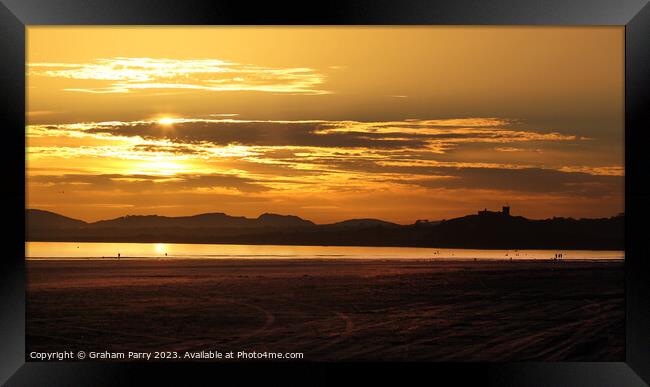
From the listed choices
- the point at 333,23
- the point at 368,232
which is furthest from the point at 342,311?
the point at 333,23

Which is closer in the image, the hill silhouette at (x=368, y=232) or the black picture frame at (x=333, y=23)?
the black picture frame at (x=333, y=23)

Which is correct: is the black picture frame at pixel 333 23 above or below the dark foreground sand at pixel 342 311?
above

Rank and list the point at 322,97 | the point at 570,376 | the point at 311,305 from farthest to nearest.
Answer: the point at 311,305
the point at 322,97
the point at 570,376

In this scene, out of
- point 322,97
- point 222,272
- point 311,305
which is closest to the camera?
point 322,97

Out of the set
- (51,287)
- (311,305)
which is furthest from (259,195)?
(51,287)

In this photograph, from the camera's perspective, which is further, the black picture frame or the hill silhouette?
the hill silhouette

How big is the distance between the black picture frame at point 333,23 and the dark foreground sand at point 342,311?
2.24 metres

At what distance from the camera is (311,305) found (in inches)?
644

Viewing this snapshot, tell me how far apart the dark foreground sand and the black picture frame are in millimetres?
2242

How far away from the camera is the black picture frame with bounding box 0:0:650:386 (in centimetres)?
588

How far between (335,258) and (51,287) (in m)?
8.97

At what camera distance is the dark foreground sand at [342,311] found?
12.5 m
